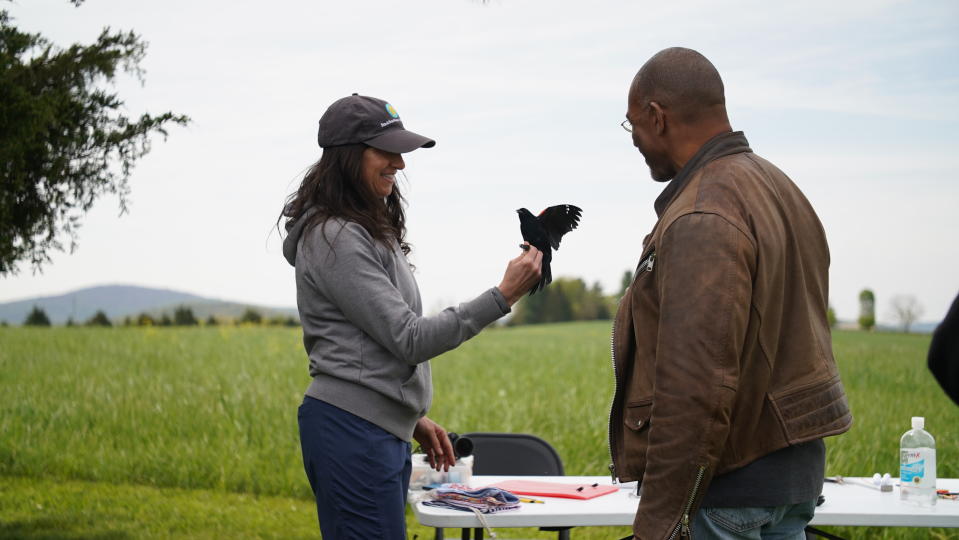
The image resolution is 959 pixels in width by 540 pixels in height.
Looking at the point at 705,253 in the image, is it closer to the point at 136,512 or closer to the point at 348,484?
the point at 348,484

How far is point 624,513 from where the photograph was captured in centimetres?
345

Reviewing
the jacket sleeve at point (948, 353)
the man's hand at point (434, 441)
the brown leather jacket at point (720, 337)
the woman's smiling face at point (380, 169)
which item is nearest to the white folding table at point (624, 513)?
the man's hand at point (434, 441)

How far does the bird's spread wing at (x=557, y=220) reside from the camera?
2.87m

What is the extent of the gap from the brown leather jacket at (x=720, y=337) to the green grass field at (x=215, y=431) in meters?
4.72

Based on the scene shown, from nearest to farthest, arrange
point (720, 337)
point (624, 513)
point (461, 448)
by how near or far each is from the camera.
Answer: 1. point (720, 337)
2. point (624, 513)
3. point (461, 448)

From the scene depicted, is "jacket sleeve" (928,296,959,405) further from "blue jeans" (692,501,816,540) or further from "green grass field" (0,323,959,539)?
"green grass field" (0,323,959,539)

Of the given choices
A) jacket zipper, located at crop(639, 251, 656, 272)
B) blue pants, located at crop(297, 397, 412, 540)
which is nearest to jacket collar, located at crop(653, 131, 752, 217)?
jacket zipper, located at crop(639, 251, 656, 272)

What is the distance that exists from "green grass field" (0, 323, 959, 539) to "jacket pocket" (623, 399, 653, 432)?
4769 mm

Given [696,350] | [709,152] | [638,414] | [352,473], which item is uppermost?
[709,152]

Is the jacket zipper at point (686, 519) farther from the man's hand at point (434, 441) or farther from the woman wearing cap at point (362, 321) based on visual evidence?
the man's hand at point (434, 441)

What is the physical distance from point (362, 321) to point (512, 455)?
2.28m

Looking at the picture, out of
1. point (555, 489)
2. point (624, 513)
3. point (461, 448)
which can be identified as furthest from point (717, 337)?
point (461, 448)

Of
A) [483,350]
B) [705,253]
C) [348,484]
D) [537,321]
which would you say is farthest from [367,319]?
[537,321]

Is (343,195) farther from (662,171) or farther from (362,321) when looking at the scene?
(662,171)
